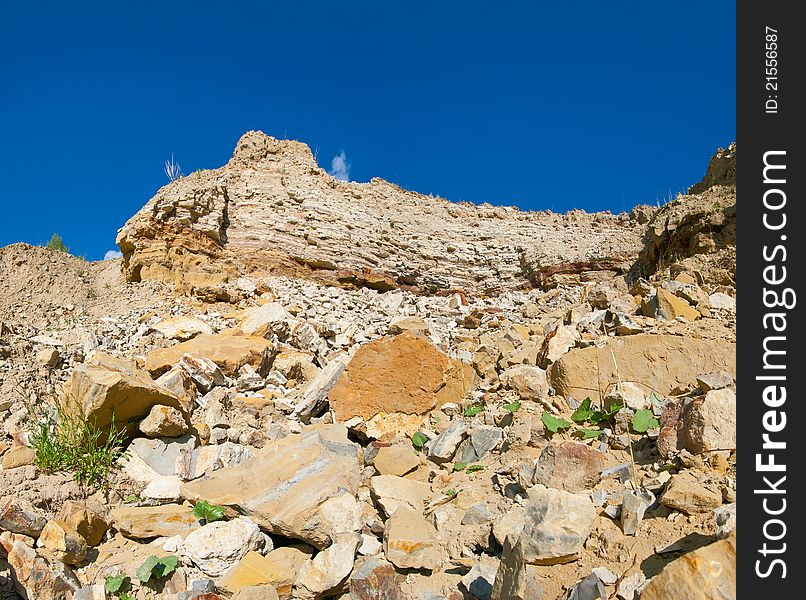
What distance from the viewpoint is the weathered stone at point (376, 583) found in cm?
253

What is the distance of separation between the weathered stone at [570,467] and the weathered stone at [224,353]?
3973 mm

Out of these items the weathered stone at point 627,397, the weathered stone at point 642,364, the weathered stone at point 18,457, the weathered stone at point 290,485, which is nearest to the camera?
the weathered stone at point 290,485

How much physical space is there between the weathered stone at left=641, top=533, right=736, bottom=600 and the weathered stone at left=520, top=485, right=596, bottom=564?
55cm

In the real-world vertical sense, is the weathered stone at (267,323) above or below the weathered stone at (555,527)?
above

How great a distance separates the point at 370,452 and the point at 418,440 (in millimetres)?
446

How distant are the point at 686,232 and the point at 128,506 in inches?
395

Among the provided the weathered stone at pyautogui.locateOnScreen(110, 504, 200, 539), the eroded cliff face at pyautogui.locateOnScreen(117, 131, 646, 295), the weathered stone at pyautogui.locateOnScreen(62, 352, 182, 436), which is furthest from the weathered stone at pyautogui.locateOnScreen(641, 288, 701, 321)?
the eroded cliff face at pyautogui.locateOnScreen(117, 131, 646, 295)

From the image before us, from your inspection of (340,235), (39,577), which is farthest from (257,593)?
(340,235)

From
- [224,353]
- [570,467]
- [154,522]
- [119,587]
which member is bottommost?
[119,587]

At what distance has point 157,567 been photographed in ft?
9.27

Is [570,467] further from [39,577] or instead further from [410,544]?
[39,577]

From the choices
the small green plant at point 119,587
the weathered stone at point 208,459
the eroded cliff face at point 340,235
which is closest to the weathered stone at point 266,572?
the small green plant at point 119,587

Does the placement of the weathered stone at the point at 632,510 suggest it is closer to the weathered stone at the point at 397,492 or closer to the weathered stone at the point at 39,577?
the weathered stone at the point at 397,492

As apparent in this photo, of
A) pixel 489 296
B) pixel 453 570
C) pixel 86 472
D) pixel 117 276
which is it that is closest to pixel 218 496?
pixel 86 472
